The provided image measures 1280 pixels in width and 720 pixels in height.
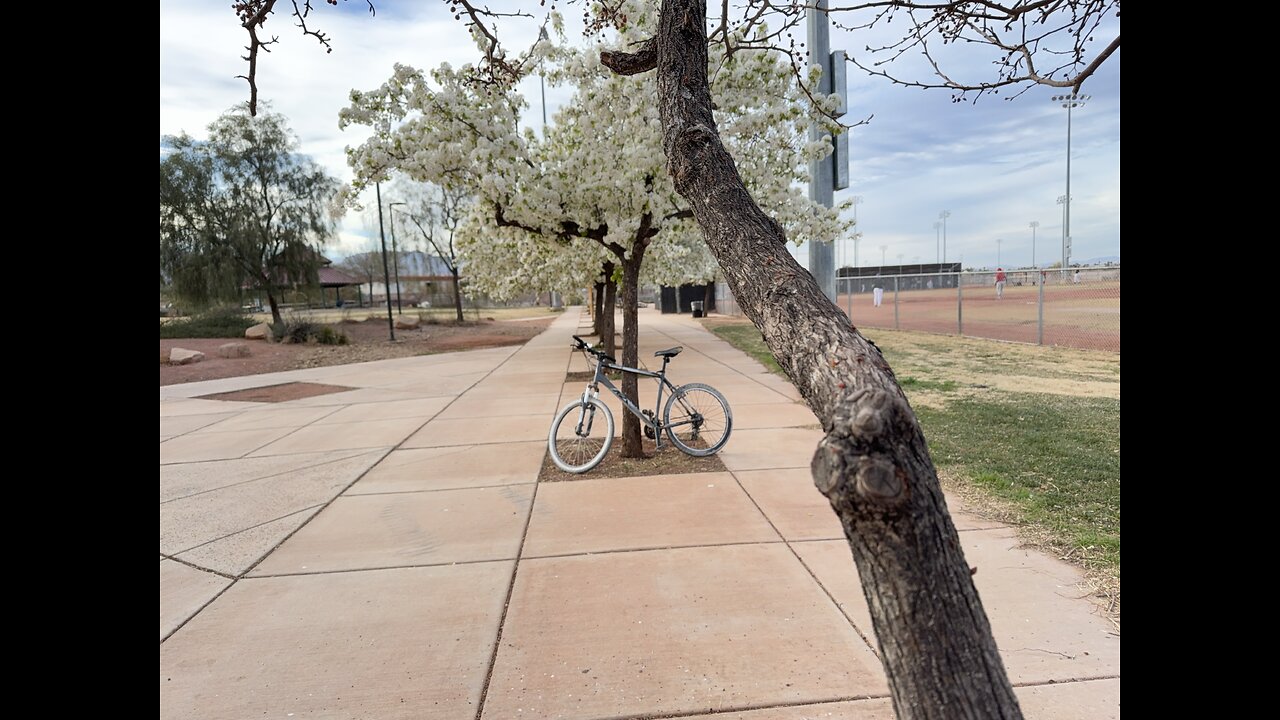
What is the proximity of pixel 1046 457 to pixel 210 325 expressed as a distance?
2695cm

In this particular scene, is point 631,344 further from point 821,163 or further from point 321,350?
point 321,350

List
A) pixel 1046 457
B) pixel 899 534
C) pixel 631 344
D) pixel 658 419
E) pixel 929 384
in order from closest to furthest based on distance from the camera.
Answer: pixel 899 534 < pixel 1046 457 < pixel 658 419 < pixel 631 344 < pixel 929 384

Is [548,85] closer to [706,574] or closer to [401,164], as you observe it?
[401,164]

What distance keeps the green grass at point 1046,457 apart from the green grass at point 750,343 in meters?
4.01

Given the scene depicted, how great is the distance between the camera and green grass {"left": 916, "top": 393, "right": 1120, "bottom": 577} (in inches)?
159

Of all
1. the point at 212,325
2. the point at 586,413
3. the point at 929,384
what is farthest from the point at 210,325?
the point at 929,384

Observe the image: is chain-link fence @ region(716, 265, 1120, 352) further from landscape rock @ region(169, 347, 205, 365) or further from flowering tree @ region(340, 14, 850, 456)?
landscape rock @ region(169, 347, 205, 365)

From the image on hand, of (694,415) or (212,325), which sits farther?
(212,325)

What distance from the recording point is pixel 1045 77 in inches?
118

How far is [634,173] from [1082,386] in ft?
23.3

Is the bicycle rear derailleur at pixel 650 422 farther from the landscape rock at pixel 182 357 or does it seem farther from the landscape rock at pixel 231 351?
the landscape rock at pixel 231 351

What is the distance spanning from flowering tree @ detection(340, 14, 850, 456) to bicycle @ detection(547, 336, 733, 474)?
0.87 ft

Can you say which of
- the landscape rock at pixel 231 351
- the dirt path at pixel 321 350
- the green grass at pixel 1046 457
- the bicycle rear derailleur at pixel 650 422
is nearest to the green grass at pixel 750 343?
the green grass at pixel 1046 457

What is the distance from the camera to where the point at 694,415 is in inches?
242
